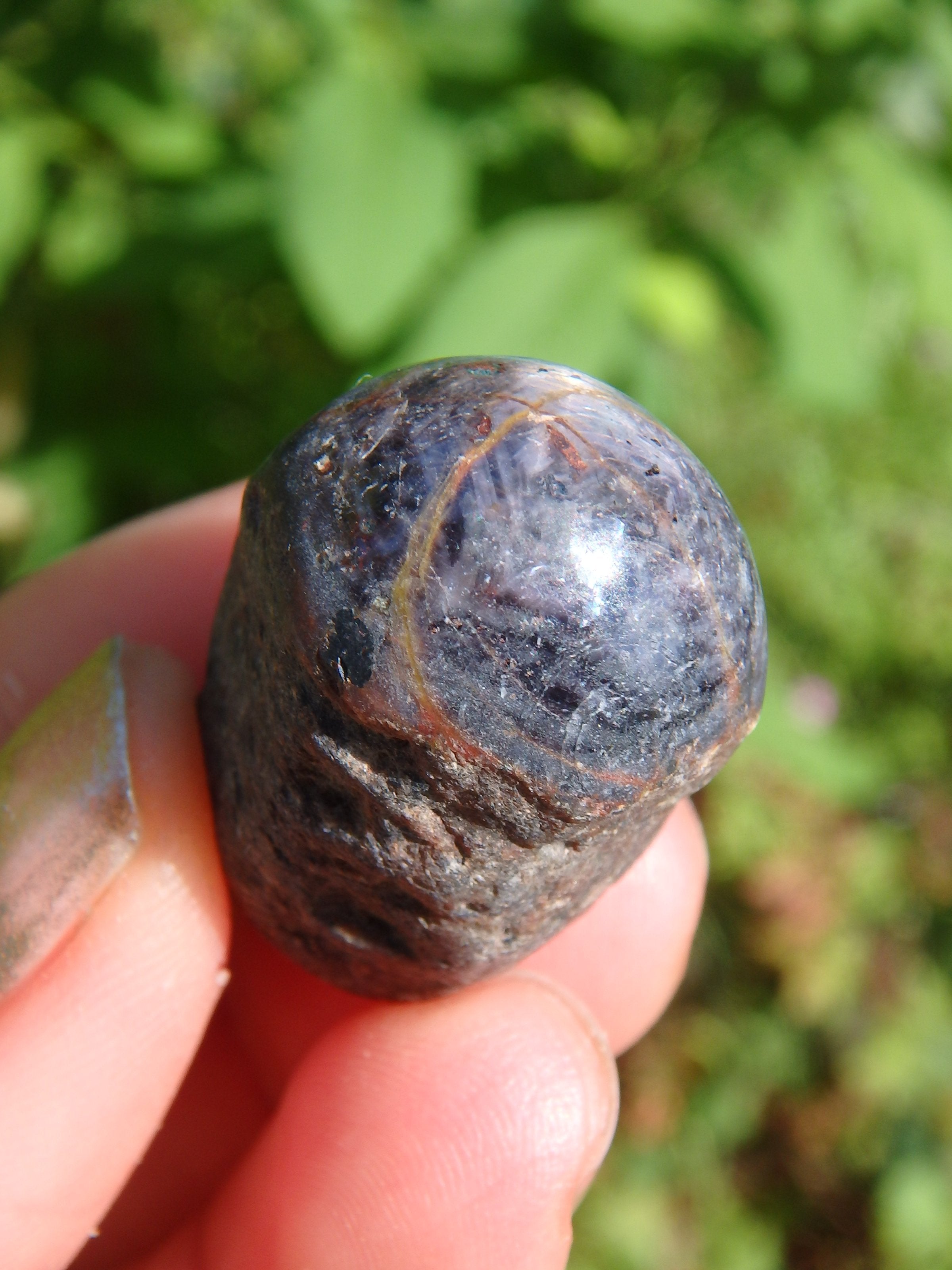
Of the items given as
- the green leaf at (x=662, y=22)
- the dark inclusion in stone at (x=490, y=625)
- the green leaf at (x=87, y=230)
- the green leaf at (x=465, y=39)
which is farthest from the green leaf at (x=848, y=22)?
the green leaf at (x=87, y=230)

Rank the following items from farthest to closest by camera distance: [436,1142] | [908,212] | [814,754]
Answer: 1. [814,754]
2. [908,212]
3. [436,1142]

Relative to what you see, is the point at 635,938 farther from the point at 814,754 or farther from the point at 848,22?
the point at 848,22

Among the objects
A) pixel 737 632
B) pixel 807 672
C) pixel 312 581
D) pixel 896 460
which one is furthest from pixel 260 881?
pixel 896 460

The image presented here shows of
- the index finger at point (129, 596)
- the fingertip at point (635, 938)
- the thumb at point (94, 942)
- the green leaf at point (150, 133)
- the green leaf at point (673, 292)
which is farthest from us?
the green leaf at point (673, 292)

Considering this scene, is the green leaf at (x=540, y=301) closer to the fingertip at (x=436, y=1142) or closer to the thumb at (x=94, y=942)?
the thumb at (x=94, y=942)

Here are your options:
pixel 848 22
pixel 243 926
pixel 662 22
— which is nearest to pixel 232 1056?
pixel 243 926

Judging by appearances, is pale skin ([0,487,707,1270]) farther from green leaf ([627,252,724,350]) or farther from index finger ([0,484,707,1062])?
green leaf ([627,252,724,350])

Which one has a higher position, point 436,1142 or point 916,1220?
point 436,1142

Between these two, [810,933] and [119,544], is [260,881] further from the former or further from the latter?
[810,933]
